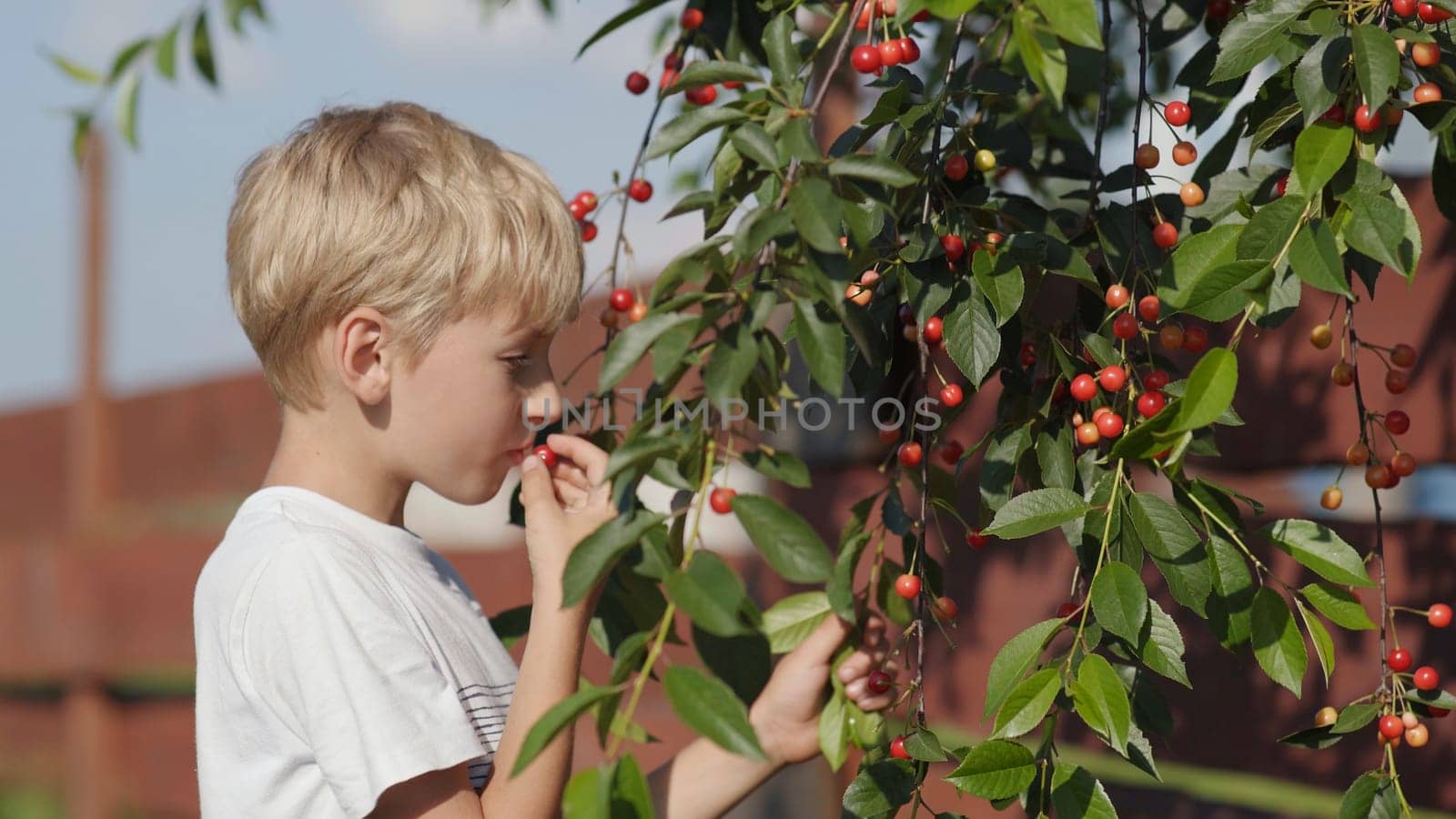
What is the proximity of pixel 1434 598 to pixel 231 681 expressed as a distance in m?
1.25

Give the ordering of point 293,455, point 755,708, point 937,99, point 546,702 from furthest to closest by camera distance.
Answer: point 293,455 → point 755,708 → point 546,702 → point 937,99

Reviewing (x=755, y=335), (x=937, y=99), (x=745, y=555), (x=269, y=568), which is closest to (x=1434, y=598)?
(x=937, y=99)

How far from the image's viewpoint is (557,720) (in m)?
0.68

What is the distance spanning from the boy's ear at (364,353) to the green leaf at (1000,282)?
0.60 m

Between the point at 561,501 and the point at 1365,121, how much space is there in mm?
723

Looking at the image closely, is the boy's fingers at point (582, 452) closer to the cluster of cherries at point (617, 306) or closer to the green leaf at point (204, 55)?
the cluster of cherries at point (617, 306)

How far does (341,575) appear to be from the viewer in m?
1.17

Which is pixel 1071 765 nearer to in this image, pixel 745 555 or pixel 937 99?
pixel 937 99

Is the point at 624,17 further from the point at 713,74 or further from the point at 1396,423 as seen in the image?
the point at 1396,423

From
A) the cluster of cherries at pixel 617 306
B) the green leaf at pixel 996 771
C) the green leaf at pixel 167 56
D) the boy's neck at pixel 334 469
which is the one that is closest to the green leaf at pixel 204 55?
the green leaf at pixel 167 56

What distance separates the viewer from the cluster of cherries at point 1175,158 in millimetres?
1005

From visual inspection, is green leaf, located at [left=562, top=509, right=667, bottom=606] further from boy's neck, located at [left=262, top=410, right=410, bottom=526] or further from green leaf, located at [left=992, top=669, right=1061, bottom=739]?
boy's neck, located at [left=262, top=410, right=410, bottom=526]

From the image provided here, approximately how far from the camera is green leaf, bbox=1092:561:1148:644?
2.64 ft

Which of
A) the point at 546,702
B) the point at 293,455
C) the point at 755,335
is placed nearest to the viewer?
the point at 755,335
